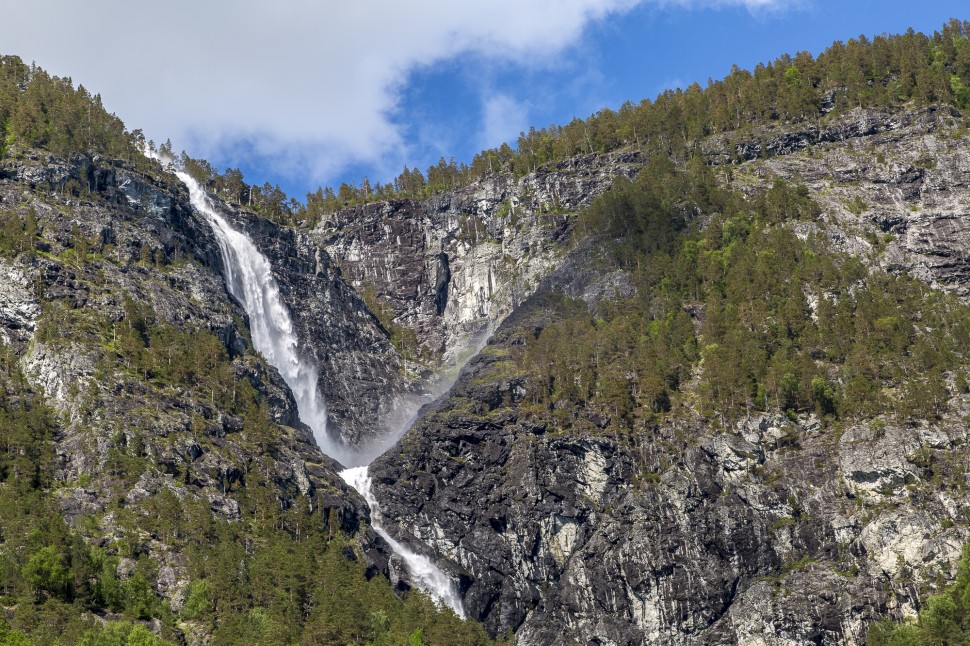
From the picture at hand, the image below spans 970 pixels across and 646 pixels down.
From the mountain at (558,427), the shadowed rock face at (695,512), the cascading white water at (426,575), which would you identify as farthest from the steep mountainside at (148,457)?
the shadowed rock face at (695,512)

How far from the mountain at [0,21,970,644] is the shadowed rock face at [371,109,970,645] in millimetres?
388

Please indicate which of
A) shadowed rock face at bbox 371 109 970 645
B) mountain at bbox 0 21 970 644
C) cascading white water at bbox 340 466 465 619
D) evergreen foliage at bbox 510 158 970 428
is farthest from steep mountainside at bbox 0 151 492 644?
evergreen foliage at bbox 510 158 970 428

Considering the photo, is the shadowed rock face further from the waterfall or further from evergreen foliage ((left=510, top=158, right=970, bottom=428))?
the waterfall

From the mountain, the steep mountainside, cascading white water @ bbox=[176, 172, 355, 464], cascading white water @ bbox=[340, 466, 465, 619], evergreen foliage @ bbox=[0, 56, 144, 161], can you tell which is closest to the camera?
the steep mountainside

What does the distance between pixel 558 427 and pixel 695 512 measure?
24467 millimetres

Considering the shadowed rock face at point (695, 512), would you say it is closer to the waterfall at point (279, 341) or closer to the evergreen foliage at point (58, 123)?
the waterfall at point (279, 341)

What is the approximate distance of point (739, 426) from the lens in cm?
14200

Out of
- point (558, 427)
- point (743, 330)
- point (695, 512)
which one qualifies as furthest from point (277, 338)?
point (695, 512)

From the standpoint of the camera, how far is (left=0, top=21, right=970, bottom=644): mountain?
116625mm

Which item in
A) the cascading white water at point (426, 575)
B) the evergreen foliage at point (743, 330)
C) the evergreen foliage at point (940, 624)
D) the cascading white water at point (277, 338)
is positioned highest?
the cascading white water at point (277, 338)

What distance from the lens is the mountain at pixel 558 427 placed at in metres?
117

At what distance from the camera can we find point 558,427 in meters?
150

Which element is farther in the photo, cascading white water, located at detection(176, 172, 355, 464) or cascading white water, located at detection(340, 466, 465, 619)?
cascading white water, located at detection(176, 172, 355, 464)

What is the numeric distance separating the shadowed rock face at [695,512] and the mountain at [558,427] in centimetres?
39
